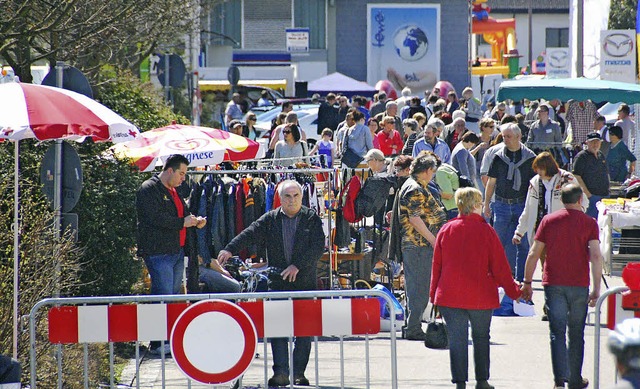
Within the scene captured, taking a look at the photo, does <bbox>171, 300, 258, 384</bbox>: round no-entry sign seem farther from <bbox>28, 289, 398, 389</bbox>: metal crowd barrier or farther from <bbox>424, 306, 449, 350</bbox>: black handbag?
<bbox>424, 306, 449, 350</bbox>: black handbag

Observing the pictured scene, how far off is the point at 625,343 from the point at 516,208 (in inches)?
373

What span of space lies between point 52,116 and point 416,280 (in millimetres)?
4036

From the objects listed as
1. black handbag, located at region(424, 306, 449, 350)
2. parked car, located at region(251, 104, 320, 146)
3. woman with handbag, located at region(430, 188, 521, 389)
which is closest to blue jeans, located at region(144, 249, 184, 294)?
black handbag, located at region(424, 306, 449, 350)

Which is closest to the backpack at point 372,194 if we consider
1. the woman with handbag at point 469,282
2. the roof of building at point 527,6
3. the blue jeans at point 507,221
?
the blue jeans at point 507,221

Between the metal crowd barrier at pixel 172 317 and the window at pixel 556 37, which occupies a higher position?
the window at pixel 556 37

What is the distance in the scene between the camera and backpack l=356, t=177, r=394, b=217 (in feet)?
41.1

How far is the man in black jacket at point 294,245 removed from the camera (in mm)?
9328

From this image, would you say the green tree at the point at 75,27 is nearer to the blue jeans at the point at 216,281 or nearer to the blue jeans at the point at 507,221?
the blue jeans at the point at 216,281

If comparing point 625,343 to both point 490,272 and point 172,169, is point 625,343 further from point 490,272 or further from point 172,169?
point 172,169

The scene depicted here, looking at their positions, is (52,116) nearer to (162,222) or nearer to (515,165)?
(162,222)

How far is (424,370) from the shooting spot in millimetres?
9883

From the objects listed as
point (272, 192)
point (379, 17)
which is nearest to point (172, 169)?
point (272, 192)

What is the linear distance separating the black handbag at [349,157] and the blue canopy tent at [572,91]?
111 inches

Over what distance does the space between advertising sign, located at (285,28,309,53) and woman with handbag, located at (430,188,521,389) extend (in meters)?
42.8
